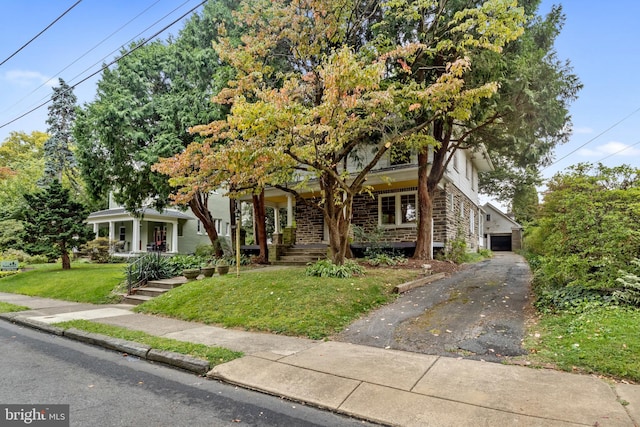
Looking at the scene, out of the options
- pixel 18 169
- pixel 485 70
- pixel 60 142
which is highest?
pixel 60 142

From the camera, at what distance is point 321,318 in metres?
6.67

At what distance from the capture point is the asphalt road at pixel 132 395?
3.33 metres

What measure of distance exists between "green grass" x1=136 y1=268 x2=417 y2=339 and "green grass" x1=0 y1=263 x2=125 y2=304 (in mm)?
2858

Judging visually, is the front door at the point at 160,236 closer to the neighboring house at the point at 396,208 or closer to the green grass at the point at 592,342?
the neighboring house at the point at 396,208

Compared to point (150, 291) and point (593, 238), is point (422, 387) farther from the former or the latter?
point (150, 291)

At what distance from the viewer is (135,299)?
399 inches

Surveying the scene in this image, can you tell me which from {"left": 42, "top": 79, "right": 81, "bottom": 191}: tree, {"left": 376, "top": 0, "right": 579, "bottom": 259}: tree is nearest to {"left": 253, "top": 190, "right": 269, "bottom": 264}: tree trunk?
{"left": 376, "top": 0, "right": 579, "bottom": 259}: tree

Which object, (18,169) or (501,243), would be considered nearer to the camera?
(18,169)

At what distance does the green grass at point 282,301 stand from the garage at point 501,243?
27640 millimetres

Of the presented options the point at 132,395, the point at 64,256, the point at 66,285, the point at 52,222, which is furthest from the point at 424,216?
the point at 64,256

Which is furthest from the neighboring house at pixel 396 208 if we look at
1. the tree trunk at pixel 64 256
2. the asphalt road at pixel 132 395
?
the tree trunk at pixel 64 256

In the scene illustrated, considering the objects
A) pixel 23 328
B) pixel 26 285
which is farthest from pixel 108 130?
pixel 23 328

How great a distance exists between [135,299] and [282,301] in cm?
516

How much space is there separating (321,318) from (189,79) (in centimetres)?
1203
